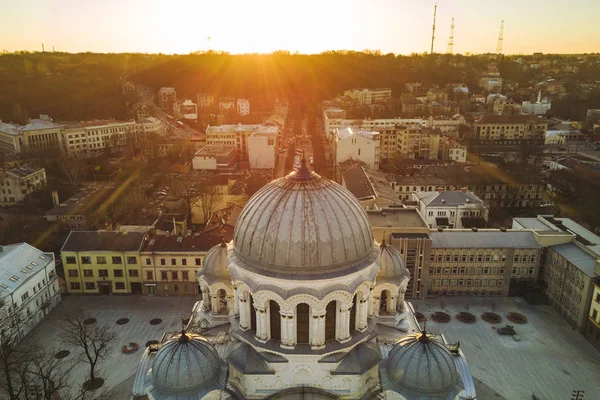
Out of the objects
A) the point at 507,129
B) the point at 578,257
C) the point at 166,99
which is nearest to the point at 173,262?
the point at 578,257

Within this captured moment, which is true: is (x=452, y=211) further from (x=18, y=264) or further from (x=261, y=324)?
(x=18, y=264)

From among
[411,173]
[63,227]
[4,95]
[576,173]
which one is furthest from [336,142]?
[4,95]

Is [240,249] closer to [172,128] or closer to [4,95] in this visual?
[172,128]

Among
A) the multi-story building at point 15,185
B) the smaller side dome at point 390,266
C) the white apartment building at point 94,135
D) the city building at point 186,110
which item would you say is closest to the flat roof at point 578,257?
the smaller side dome at point 390,266

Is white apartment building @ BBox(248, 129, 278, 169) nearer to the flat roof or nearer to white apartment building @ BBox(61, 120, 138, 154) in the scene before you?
white apartment building @ BBox(61, 120, 138, 154)

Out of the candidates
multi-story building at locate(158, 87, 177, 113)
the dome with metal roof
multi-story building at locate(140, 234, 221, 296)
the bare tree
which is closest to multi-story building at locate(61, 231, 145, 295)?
multi-story building at locate(140, 234, 221, 296)
